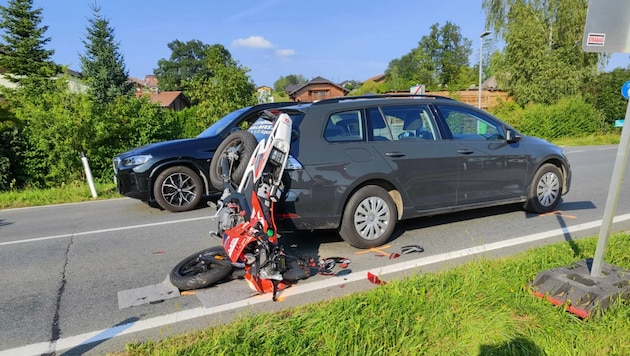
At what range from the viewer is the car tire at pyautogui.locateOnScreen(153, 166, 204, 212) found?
725 cm

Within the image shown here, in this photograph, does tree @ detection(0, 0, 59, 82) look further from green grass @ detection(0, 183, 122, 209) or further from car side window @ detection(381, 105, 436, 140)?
car side window @ detection(381, 105, 436, 140)

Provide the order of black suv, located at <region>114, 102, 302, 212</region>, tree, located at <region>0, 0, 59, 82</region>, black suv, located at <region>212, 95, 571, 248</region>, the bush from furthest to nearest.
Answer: tree, located at <region>0, 0, 59, 82</region> < the bush < black suv, located at <region>114, 102, 302, 212</region> < black suv, located at <region>212, 95, 571, 248</region>

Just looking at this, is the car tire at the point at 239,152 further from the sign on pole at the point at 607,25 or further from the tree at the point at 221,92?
the tree at the point at 221,92

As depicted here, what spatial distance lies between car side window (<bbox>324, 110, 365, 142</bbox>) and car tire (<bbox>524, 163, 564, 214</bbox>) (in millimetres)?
2972

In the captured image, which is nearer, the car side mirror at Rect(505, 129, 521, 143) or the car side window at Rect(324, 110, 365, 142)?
the car side window at Rect(324, 110, 365, 142)

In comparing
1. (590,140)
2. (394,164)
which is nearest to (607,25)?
(394,164)

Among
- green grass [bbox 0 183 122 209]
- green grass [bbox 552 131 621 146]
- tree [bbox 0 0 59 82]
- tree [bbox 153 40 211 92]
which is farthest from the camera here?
tree [bbox 153 40 211 92]

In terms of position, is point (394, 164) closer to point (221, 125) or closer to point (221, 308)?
point (221, 308)

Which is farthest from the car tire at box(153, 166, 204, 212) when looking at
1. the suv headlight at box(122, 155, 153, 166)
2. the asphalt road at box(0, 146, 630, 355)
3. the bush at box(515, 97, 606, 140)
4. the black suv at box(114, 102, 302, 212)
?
the bush at box(515, 97, 606, 140)

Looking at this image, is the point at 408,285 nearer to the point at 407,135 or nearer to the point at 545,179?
the point at 407,135

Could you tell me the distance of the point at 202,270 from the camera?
4.10m

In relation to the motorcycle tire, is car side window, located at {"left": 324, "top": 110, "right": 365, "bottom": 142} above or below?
above

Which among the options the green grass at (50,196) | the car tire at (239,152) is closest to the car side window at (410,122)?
the car tire at (239,152)

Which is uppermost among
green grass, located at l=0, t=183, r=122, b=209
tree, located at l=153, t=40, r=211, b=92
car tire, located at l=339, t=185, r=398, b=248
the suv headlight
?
tree, located at l=153, t=40, r=211, b=92
